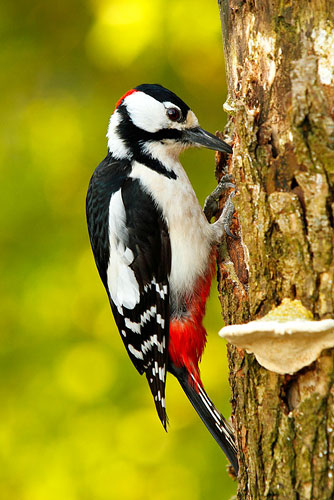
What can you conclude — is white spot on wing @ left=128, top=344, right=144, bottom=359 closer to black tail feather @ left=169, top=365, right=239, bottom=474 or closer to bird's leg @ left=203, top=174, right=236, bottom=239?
black tail feather @ left=169, top=365, right=239, bottom=474

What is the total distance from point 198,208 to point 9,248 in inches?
50.2

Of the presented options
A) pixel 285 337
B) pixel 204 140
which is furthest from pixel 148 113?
pixel 285 337

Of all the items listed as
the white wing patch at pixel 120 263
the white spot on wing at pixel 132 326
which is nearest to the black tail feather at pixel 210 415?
the white spot on wing at pixel 132 326

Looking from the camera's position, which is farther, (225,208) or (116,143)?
(116,143)

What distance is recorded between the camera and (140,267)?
2727 millimetres

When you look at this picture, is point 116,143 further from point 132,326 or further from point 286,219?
point 286,219

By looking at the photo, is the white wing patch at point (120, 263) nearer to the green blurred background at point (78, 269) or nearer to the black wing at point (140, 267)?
the black wing at point (140, 267)

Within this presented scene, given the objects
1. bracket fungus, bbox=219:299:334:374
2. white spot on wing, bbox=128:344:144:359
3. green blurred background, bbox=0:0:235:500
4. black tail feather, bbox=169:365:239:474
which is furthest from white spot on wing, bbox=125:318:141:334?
bracket fungus, bbox=219:299:334:374

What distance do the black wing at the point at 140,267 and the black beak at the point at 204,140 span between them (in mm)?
325

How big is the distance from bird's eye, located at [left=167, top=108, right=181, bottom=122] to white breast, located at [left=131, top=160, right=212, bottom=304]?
A: 0.88 feet

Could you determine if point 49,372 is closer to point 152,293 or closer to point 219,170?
point 152,293

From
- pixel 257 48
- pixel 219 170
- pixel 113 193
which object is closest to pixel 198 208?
pixel 219 170

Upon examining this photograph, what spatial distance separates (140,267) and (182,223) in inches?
10.5

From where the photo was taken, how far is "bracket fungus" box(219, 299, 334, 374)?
1598 millimetres
